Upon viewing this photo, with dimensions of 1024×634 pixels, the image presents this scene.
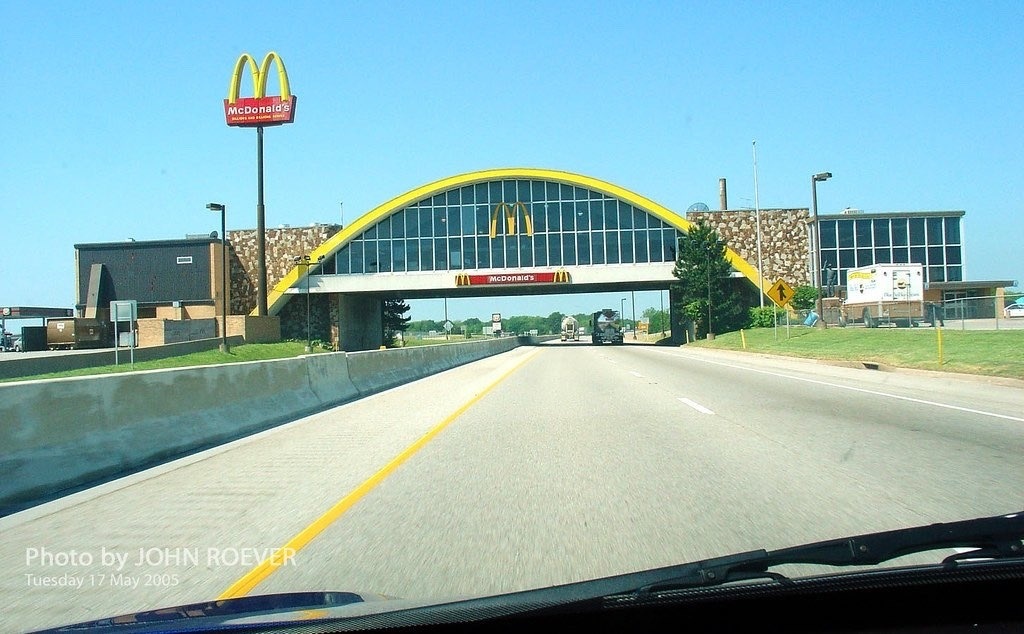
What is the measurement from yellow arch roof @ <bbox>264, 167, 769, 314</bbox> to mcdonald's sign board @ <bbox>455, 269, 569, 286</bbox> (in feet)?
26.9

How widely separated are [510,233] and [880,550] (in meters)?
70.4

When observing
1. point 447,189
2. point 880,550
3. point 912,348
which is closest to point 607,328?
point 447,189

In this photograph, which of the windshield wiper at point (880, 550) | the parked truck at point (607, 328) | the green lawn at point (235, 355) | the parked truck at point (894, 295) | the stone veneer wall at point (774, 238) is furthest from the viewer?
the parked truck at point (607, 328)

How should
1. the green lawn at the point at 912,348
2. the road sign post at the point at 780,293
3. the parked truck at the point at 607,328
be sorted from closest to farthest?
the green lawn at the point at 912,348
the road sign post at the point at 780,293
the parked truck at the point at 607,328

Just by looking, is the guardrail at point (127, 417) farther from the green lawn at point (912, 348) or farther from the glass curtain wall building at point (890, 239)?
the glass curtain wall building at point (890, 239)

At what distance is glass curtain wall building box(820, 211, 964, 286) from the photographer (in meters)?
78.4

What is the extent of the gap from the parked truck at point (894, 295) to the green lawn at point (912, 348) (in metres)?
5.49

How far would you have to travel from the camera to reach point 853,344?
38.1 m

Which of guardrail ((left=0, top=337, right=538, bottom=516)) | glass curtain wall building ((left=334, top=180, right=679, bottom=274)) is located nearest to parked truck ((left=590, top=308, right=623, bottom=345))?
glass curtain wall building ((left=334, top=180, right=679, bottom=274))

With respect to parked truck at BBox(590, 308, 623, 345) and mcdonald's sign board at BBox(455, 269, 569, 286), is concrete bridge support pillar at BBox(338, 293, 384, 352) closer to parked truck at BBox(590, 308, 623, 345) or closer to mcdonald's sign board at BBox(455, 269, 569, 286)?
mcdonald's sign board at BBox(455, 269, 569, 286)

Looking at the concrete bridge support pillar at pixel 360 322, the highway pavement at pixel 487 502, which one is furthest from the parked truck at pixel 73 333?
the highway pavement at pixel 487 502

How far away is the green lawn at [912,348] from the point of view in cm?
2322

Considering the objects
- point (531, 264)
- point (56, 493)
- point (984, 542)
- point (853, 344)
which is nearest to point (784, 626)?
point (984, 542)

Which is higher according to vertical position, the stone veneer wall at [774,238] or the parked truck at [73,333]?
the stone veneer wall at [774,238]
